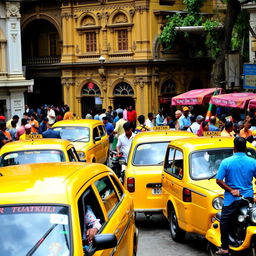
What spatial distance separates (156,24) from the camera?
3550cm

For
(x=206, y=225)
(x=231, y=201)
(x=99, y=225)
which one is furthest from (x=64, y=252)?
(x=206, y=225)

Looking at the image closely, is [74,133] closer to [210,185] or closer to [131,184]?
[131,184]

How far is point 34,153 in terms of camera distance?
40.3 ft

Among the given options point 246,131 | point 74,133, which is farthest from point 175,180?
point 74,133

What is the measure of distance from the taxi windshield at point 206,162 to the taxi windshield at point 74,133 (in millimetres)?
8071

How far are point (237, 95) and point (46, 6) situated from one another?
67.8 ft

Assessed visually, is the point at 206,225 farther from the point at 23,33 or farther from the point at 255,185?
the point at 23,33

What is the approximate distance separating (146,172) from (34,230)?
624cm

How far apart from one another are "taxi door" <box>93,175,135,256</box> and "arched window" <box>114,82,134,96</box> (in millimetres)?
28413

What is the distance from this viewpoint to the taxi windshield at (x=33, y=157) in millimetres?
12055

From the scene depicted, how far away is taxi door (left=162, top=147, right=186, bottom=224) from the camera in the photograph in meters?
9.98

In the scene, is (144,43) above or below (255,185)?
above

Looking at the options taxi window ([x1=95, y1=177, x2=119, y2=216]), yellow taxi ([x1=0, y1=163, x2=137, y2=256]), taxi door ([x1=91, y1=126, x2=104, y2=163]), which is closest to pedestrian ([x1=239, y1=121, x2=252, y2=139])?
taxi door ([x1=91, y1=126, x2=104, y2=163])

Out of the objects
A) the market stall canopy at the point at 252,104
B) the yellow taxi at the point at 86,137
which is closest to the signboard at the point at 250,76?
the market stall canopy at the point at 252,104
